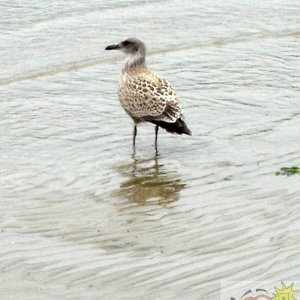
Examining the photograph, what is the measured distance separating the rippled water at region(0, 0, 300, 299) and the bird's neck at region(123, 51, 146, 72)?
19.5 inches

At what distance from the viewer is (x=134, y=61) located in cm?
1045

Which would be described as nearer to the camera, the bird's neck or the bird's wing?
the bird's wing

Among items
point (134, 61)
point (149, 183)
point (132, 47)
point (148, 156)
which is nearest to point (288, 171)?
point (149, 183)

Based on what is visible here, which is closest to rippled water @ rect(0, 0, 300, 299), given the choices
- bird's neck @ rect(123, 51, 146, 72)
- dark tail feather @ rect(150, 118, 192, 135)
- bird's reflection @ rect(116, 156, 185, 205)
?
bird's reflection @ rect(116, 156, 185, 205)

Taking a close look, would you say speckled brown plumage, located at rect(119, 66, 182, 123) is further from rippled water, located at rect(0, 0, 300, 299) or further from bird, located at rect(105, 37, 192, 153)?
rippled water, located at rect(0, 0, 300, 299)

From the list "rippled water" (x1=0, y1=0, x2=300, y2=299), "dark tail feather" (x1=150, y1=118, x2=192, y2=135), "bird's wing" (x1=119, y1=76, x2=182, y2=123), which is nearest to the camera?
"rippled water" (x1=0, y1=0, x2=300, y2=299)

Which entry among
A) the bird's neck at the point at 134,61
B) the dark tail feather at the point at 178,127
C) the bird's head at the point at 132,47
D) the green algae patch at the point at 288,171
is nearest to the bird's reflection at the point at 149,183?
the dark tail feather at the point at 178,127

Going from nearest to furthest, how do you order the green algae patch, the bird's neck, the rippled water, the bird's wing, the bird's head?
1. the rippled water
2. the green algae patch
3. the bird's wing
4. the bird's neck
5. the bird's head

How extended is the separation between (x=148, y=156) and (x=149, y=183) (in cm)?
88

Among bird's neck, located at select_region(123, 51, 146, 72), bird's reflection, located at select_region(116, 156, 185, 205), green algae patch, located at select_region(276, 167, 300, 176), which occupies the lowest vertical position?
bird's reflection, located at select_region(116, 156, 185, 205)

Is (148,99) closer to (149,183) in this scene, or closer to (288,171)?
(149,183)

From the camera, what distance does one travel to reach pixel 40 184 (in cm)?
839

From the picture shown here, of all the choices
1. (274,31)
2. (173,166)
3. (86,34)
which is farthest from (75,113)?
(274,31)

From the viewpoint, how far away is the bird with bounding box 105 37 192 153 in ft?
31.4
